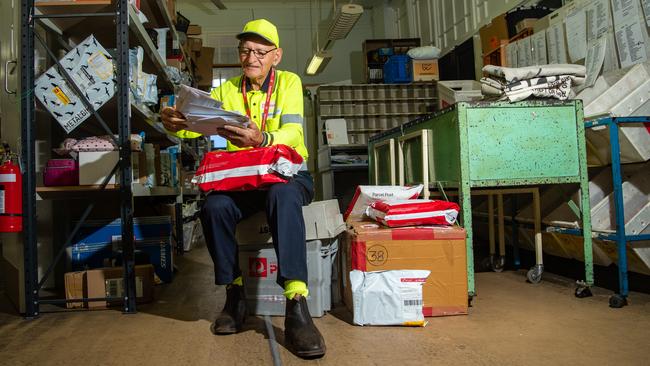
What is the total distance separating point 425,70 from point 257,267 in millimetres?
4851

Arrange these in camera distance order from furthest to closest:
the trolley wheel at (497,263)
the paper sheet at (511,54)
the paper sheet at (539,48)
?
the paper sheet at (511,54), the paper sheet at (539,48), the trolley wheel at (497,263)

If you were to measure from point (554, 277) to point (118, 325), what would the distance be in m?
2.29

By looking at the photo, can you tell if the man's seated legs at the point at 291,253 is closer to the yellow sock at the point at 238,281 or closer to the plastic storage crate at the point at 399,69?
the yellow sock at the point at 238,281

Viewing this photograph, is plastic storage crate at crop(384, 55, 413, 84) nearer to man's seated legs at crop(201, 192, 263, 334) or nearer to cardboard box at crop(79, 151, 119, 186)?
cardboard box at crop(79, 151, 119, 186)

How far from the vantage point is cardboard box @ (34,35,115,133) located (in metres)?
2.07

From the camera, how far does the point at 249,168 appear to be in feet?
5.16

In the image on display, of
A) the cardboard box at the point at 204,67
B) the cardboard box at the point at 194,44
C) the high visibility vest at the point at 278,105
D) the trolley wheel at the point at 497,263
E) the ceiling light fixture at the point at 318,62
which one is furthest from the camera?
the ceiling light fixture at the point at 318,62

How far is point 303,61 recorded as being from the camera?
26.5ft

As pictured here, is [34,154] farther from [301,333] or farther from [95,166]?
[301,333]

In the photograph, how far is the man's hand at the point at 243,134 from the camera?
4.98ft

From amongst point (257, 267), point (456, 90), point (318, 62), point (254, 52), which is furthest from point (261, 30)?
point (318, 62)

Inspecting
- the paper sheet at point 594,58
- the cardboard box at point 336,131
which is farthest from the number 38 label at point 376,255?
the cardboard box at point 336,131

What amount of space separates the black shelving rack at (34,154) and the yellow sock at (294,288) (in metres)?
0.92

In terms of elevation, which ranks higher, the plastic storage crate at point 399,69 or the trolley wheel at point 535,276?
the plastic storage crate at point 399,69
